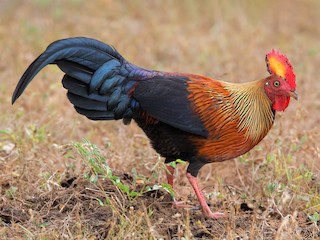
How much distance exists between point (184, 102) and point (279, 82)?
0.73m

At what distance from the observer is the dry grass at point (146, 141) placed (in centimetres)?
477

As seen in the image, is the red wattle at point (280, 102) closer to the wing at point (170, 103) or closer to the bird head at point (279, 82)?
the bird head at point (279, 82)

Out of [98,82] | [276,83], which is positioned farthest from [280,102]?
[98,82]

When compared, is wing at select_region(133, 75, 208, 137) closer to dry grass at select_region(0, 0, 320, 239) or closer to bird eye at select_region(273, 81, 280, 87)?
dry grass at select_region(0, 0, 320, 239)

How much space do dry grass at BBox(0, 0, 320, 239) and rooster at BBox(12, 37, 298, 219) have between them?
39cm

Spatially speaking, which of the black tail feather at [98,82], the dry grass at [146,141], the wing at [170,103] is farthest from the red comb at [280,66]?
the black tail feather at [98,82]

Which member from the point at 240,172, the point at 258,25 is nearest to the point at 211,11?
the point at 258,25

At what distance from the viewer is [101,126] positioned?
7.48 metres

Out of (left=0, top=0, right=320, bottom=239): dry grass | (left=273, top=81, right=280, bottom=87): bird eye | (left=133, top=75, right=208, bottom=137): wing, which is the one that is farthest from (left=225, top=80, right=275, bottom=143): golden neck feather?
(left=0, top=0, right=320, bottom=239): dry grass

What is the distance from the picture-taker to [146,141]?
6422 millimetres

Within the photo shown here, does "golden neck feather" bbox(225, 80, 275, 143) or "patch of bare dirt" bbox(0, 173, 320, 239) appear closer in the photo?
"patch of bare dirt" bbox(0, 173, 320, 239)

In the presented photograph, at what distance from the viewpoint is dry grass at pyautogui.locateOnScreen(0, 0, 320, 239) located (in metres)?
4.77

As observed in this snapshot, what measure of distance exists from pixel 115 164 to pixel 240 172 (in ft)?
3.83

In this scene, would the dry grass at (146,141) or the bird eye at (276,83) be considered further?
the bird eye at (276,83)
